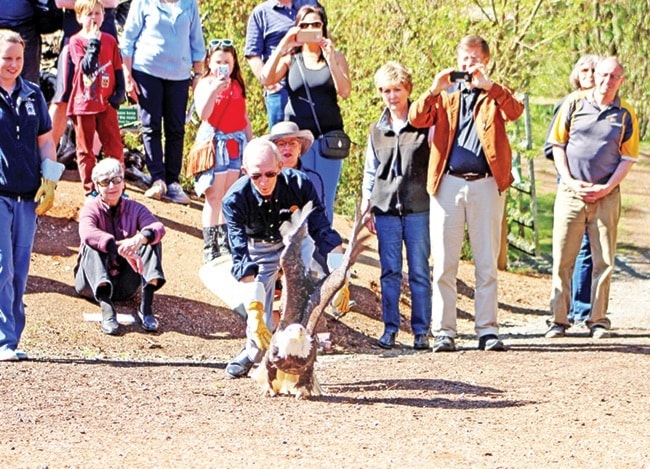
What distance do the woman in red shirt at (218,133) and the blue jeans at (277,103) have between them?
340mm

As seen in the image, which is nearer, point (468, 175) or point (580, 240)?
point (468, 175)

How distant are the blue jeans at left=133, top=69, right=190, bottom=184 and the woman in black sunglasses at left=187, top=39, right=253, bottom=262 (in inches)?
34.2

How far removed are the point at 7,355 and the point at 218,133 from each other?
285cm

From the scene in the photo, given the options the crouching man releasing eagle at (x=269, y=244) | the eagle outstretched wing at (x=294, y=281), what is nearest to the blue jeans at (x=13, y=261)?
the crouching man releasing eagle at (x=269, y=244)

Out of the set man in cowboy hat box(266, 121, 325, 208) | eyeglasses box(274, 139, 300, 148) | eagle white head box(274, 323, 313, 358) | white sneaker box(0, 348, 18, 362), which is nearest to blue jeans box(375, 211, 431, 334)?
man in cowboy hat box(266, 121, 325, 208)

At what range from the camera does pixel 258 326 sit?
7602 mm

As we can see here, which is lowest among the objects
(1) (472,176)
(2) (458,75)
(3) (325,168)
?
(3) (325,168)

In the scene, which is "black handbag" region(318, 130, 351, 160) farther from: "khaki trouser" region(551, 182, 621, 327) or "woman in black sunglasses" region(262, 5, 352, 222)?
"khaki trouser" region(551, 182, 621, 327)

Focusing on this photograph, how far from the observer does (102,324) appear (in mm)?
9492

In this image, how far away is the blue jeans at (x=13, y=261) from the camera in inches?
333

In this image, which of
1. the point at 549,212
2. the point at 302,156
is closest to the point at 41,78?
the point at 302,156

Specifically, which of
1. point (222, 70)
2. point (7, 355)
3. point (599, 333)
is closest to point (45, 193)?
point (7, 355)

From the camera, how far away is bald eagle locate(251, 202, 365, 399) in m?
7.26

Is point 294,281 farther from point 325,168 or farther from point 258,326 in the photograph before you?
point 325,168
